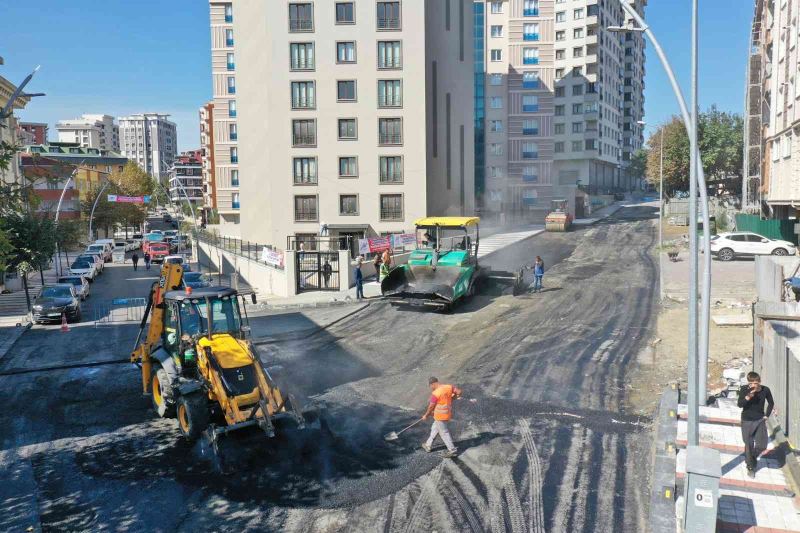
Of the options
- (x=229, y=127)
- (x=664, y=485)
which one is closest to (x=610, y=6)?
(x=229, y=127)

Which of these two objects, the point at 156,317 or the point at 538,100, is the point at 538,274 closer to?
the point at 156,317

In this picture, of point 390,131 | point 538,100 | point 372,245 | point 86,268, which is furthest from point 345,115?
point 538,100

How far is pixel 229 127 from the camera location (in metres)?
74.1

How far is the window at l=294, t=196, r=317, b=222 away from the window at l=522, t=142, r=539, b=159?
111 feet

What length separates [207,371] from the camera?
11062mm

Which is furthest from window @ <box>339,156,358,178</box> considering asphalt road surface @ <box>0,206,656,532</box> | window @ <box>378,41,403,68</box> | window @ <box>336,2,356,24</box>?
asphalt road surface @ <box>0,206,656,532</box>

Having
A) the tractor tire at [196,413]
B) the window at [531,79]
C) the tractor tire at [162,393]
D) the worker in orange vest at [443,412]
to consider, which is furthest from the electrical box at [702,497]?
the window at [531,79]

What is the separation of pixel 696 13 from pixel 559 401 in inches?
301

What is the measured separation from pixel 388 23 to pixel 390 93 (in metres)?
4.77

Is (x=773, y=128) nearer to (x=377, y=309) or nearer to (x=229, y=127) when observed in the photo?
(x=377, y=309)

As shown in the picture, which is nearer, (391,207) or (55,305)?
(55,305)

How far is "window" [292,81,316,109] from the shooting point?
44.5 meters

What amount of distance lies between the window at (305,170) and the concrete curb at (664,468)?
35.4 m

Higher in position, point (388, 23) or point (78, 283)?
point (388, 23)
